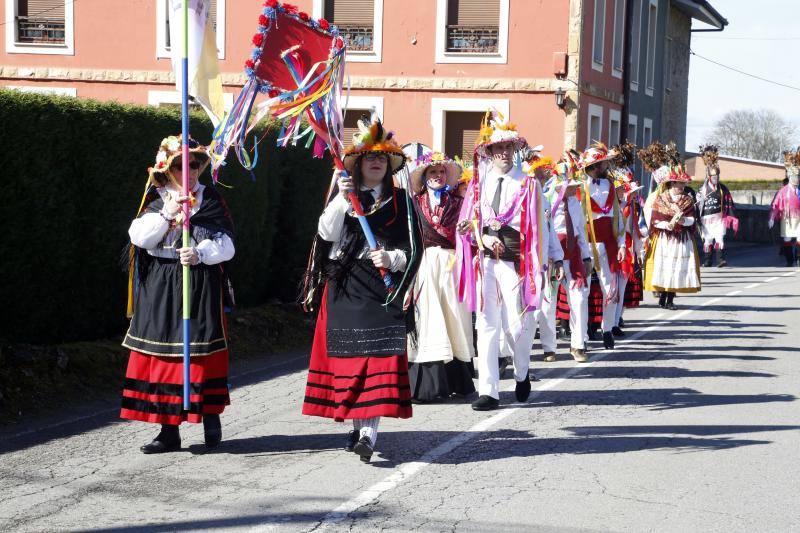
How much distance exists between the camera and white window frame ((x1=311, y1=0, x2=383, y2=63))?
24.9m

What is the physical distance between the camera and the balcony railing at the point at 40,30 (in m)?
25.5

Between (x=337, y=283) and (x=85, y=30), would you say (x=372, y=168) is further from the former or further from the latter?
(x=85, y=30)

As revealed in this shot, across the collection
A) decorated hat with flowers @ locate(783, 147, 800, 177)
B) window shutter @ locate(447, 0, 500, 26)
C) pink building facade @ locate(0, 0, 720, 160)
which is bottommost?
decorated hat with flowers @ locate(783, 147, 800, 177)

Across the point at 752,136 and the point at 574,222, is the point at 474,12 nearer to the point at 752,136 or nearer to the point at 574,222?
the point at 574,222

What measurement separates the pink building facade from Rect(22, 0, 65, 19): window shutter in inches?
0.8

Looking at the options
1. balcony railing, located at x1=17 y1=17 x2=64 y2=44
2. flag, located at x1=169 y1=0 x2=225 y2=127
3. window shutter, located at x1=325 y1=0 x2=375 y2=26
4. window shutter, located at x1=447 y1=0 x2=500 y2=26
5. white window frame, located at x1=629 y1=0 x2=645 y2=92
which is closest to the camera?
flag, located at x1=169 y1=0 x2=225 y2=127

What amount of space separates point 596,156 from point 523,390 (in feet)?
13.3

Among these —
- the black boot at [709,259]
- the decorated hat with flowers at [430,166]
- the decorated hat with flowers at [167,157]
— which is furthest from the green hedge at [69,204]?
the black boot at [709,259]

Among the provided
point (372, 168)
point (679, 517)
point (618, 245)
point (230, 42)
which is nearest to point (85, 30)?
point (230, 42)

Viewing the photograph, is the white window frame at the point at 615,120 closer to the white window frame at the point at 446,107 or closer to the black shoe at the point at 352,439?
the white window frame at the point at 446,107

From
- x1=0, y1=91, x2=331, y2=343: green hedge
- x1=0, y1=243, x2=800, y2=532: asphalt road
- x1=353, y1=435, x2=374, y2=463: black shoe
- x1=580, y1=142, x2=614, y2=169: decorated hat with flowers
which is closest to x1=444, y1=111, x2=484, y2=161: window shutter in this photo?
x1=580, y1=142, x2=614, y2=169: decorated hat with flowers

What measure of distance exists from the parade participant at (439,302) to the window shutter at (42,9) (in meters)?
17.8

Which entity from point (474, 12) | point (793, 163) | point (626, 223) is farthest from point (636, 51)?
point (626, 223)

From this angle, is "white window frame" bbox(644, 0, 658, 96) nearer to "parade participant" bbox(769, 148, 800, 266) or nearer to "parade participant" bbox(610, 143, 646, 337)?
"parade participant" bbox(769, 148, 800, 266)
